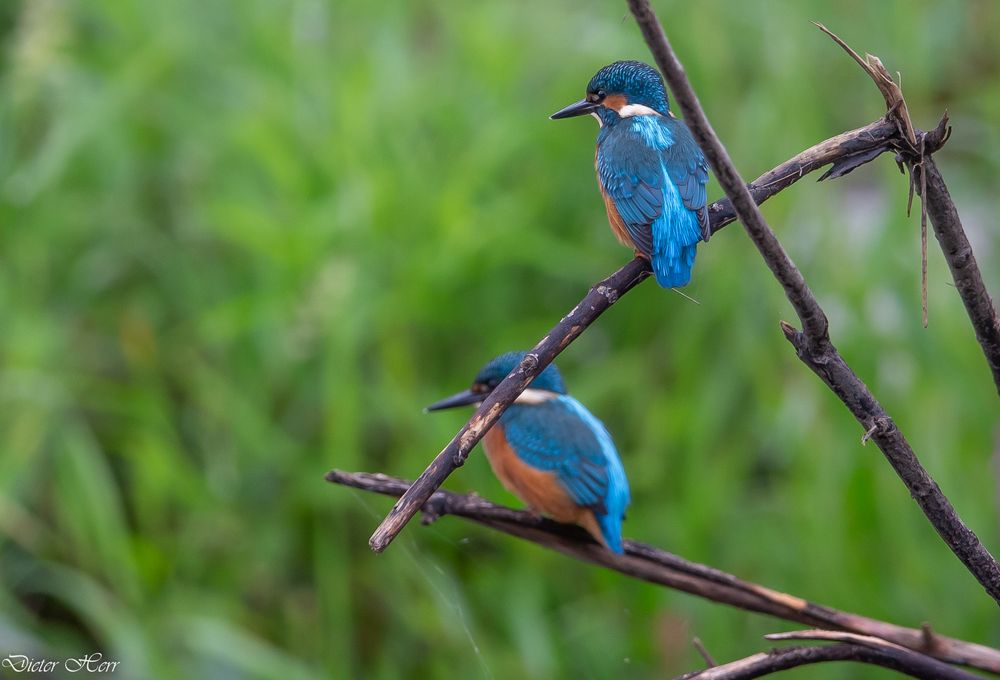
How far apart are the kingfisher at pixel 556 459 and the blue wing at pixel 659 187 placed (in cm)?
49

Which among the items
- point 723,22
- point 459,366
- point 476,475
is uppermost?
point 723,22

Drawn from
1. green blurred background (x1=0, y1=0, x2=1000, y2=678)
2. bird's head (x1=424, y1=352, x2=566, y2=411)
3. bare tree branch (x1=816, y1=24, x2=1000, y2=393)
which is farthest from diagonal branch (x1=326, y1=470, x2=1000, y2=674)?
green blurred background (x1=0, y1=0, x2=1000, y2=678)

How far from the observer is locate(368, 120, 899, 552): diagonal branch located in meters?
0.82

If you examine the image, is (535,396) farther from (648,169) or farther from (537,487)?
(648,169)

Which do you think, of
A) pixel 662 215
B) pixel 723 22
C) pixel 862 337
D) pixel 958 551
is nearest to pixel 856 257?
pixel 862 337

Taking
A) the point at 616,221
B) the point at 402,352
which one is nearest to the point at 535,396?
the point at 402,352

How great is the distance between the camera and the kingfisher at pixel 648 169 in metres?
1.42

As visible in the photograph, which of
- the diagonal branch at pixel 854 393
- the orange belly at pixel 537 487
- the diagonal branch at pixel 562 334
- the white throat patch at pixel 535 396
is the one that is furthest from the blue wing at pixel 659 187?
the white throat patch at pixel 535 396

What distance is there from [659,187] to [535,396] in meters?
0.93

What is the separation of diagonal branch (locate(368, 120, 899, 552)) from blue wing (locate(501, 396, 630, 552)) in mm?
935

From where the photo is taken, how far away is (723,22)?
3477 millimetres

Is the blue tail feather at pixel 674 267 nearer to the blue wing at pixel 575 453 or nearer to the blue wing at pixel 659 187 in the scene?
the blue wing at pixel 659 187

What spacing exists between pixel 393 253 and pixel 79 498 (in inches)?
39.0

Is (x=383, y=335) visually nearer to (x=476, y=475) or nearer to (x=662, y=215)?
(x=476, y=475)
